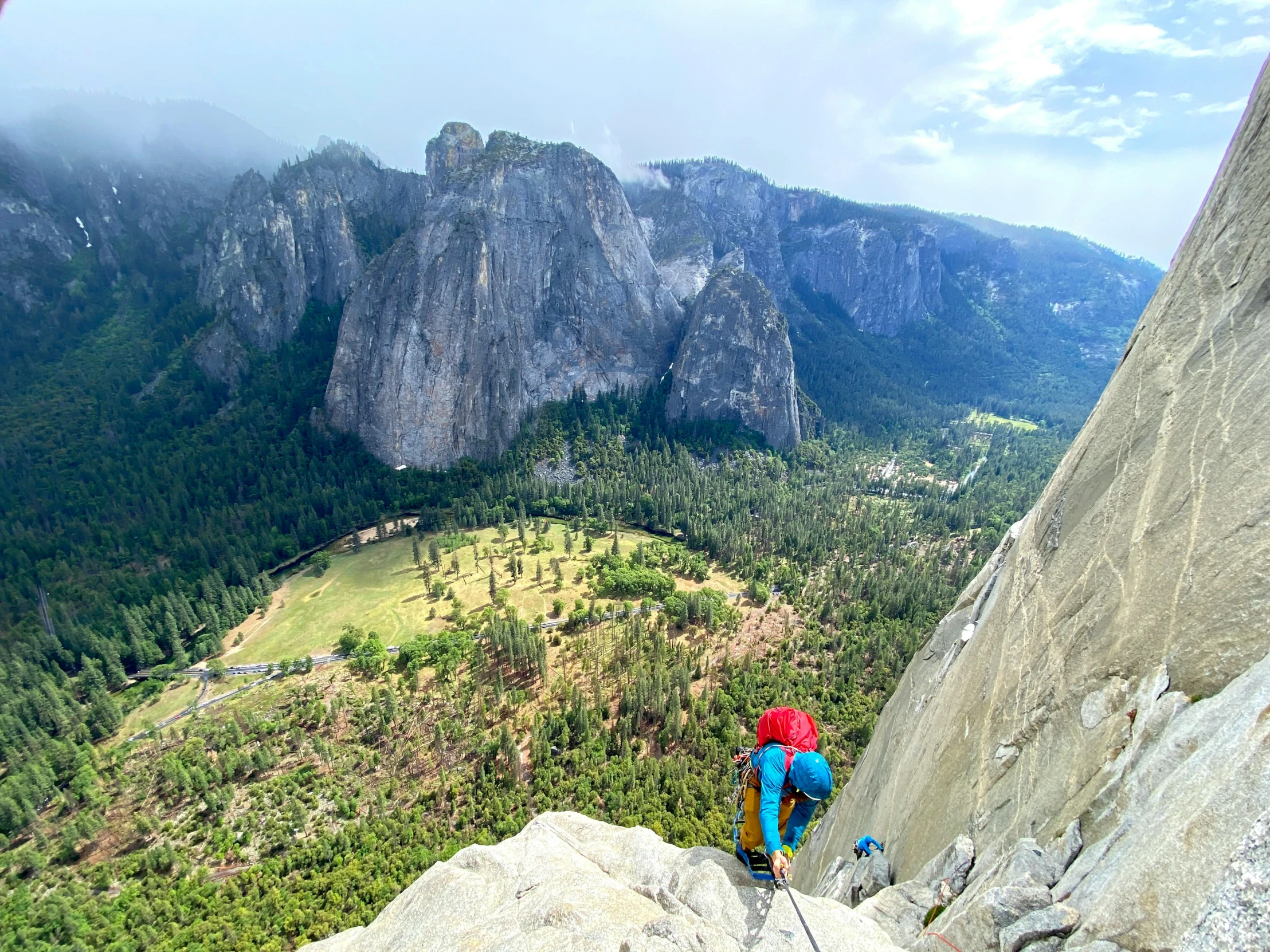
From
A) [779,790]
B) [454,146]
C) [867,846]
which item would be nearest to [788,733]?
[779,790]

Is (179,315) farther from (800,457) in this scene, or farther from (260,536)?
(800,457)

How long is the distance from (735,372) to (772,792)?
410ft

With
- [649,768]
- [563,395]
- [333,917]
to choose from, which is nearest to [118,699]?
[333,917]

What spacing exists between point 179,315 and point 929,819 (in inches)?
6995

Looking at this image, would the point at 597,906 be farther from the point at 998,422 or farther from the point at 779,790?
the point at 998,422

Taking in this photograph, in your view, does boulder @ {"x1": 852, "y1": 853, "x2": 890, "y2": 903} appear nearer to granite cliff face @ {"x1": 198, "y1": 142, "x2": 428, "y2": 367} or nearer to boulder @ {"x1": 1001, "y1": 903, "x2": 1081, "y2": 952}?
boulder @ {"x1": 1001, "y1": 903, "x2": 1081, "y2": 952}

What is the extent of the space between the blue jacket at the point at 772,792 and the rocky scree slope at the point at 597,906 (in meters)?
1.23

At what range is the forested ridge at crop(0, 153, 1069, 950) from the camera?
1346 inches

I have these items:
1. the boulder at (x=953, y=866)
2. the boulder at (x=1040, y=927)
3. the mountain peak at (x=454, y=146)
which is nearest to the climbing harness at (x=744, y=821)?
the boulder at (x=1040, y=927)

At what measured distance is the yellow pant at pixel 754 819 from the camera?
8547 mm

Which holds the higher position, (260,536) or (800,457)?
(800,457)

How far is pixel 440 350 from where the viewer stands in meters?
106

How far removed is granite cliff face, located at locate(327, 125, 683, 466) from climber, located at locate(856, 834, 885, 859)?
104m

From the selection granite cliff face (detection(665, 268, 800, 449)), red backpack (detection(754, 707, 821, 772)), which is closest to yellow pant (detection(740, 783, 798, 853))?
red backpack (detection(754, 707, 821, 772))
